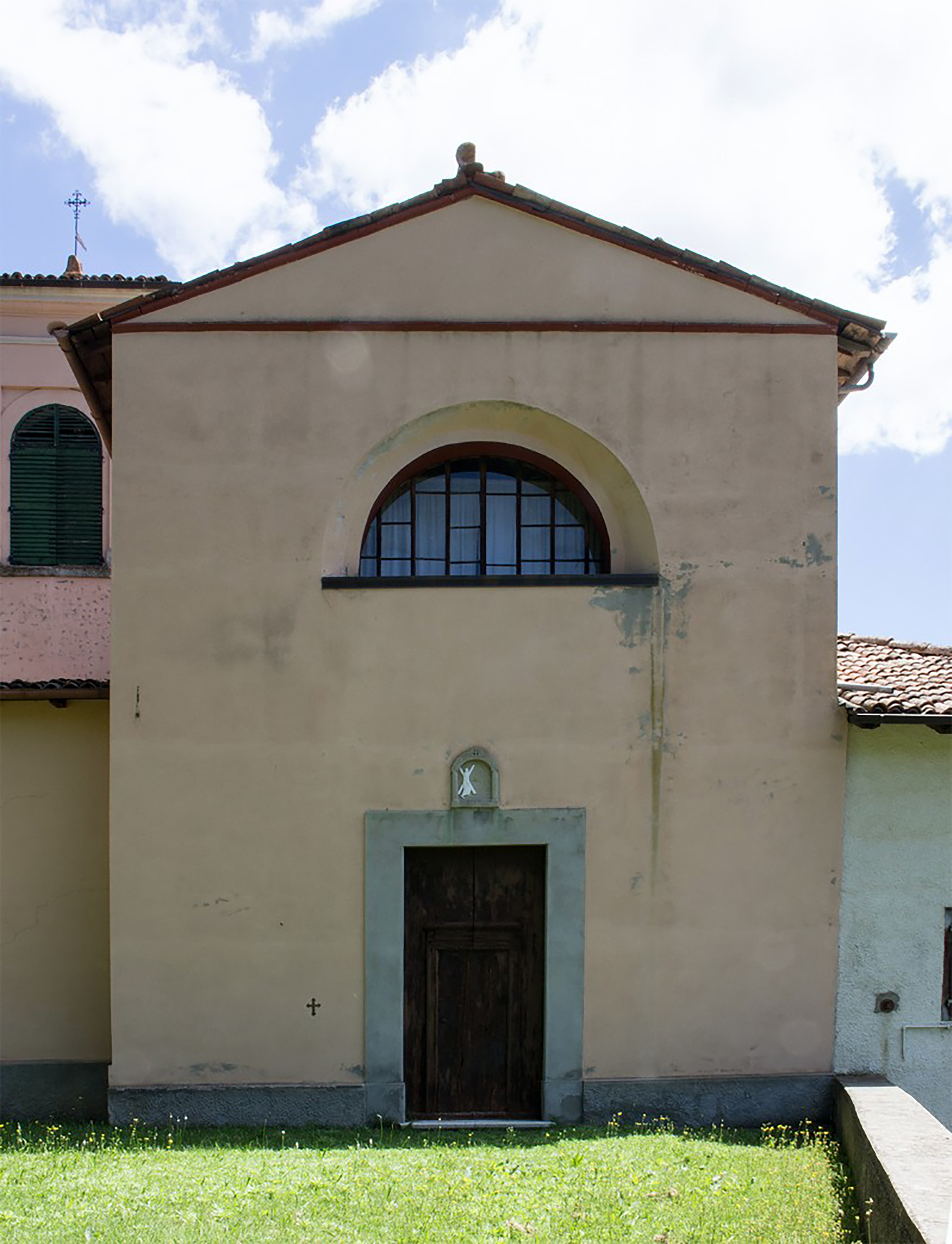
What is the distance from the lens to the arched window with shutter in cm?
1202

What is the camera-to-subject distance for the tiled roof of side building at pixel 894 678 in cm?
750

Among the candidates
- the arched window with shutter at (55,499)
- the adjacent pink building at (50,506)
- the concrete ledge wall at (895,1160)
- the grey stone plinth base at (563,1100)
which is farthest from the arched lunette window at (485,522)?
the arched window with shutter at (55,499)

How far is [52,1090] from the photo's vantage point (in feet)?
27.0

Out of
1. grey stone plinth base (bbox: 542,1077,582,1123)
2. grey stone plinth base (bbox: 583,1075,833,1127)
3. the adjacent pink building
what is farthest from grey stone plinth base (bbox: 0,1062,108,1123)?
the adjacent pink building

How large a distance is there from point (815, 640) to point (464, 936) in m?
3.32

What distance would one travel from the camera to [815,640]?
25.7ft

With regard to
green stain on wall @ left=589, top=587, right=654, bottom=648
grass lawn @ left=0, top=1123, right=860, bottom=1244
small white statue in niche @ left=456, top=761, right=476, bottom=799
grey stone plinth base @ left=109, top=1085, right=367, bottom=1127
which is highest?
green stain on wall @ left=589, top=587, right=654, bottom=648

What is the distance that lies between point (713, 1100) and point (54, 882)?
5139 mm

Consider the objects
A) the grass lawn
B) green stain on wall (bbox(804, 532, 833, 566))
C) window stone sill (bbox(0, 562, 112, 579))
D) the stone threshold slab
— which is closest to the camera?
the grass lawn

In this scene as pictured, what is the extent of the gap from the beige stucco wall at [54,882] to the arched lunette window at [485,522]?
264cm

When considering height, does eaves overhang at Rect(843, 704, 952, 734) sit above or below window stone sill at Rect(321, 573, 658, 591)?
below

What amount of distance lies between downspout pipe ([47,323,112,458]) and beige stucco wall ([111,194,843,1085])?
18.1 inches

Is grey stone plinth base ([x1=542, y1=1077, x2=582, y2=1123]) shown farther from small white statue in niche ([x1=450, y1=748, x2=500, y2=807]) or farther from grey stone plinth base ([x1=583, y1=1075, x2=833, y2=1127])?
small white statue in niche ([x1=450, y1=748, x2=500, y2=807])

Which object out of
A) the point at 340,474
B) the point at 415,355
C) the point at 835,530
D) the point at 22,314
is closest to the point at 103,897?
the point at 340,474
